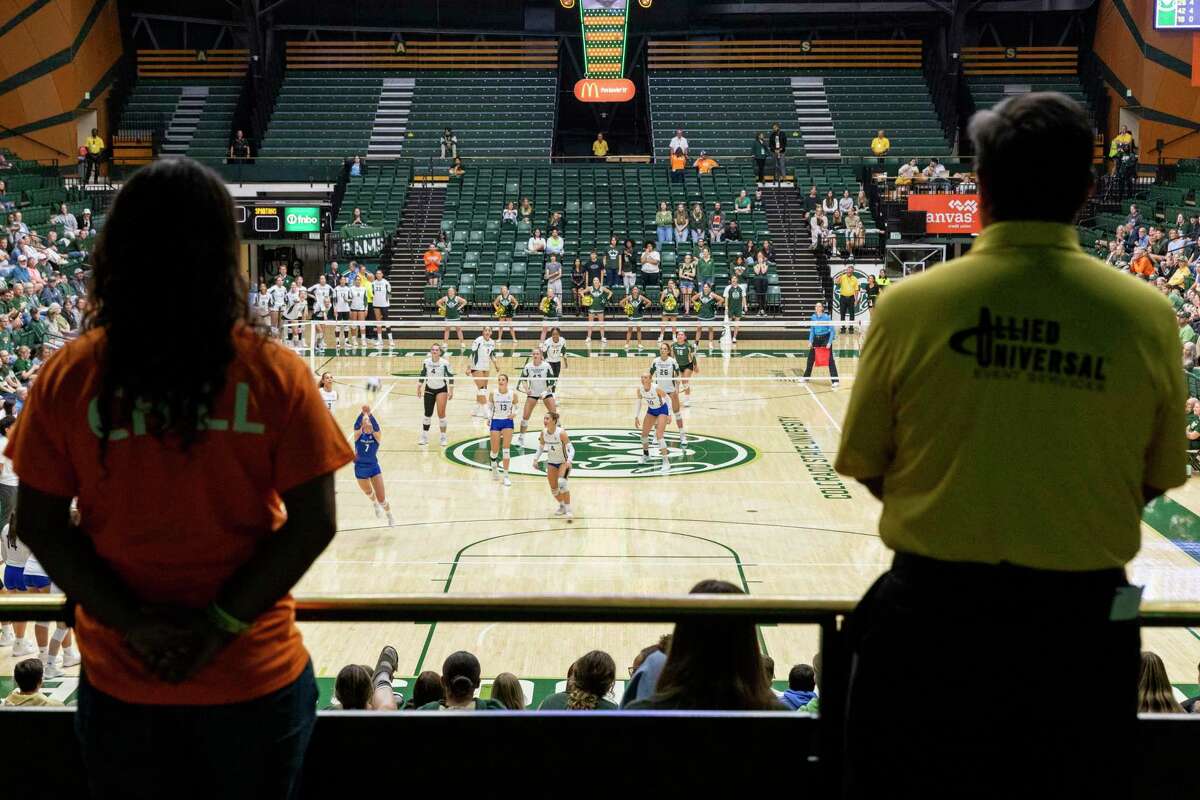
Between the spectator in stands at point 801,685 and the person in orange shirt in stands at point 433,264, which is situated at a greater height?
the person in orange shirt in stands at point 433,264

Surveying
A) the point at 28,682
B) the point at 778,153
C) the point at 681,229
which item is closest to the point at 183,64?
the point at 681,229

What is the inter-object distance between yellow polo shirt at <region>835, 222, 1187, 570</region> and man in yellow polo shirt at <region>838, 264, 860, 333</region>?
92.6 feet

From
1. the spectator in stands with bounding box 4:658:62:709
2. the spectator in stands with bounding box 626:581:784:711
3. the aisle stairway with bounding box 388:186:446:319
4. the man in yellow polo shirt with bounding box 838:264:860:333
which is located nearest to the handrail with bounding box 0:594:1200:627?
the spectator in stands with bounding box 626:581:784:711

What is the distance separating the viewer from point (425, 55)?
4300cm

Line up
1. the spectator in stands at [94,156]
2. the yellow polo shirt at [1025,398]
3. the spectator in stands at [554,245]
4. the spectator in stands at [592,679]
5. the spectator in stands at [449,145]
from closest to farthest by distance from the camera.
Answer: the yellow polo shirt at [1025,398] → the spectator in stands at [592,679] → the spectator in stands at [554,245] → the spectator in stands at [94,156] → the spectator in stands at [449,145]

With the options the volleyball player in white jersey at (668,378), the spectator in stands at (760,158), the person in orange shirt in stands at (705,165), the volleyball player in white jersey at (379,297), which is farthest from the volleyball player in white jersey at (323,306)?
the spectator in stands at (760,158)

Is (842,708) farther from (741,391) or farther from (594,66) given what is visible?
(594,66)

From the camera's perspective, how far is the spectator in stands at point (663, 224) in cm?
3350

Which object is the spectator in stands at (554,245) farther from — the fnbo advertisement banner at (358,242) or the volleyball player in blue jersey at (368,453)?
the volleyball player in blue jersey at (368,453)

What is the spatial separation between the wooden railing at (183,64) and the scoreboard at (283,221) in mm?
11679

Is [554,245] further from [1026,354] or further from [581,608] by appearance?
[1026,354]

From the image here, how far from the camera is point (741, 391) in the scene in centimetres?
2534

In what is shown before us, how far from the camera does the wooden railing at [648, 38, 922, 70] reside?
139 feet

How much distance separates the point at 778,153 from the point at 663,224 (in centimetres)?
521
